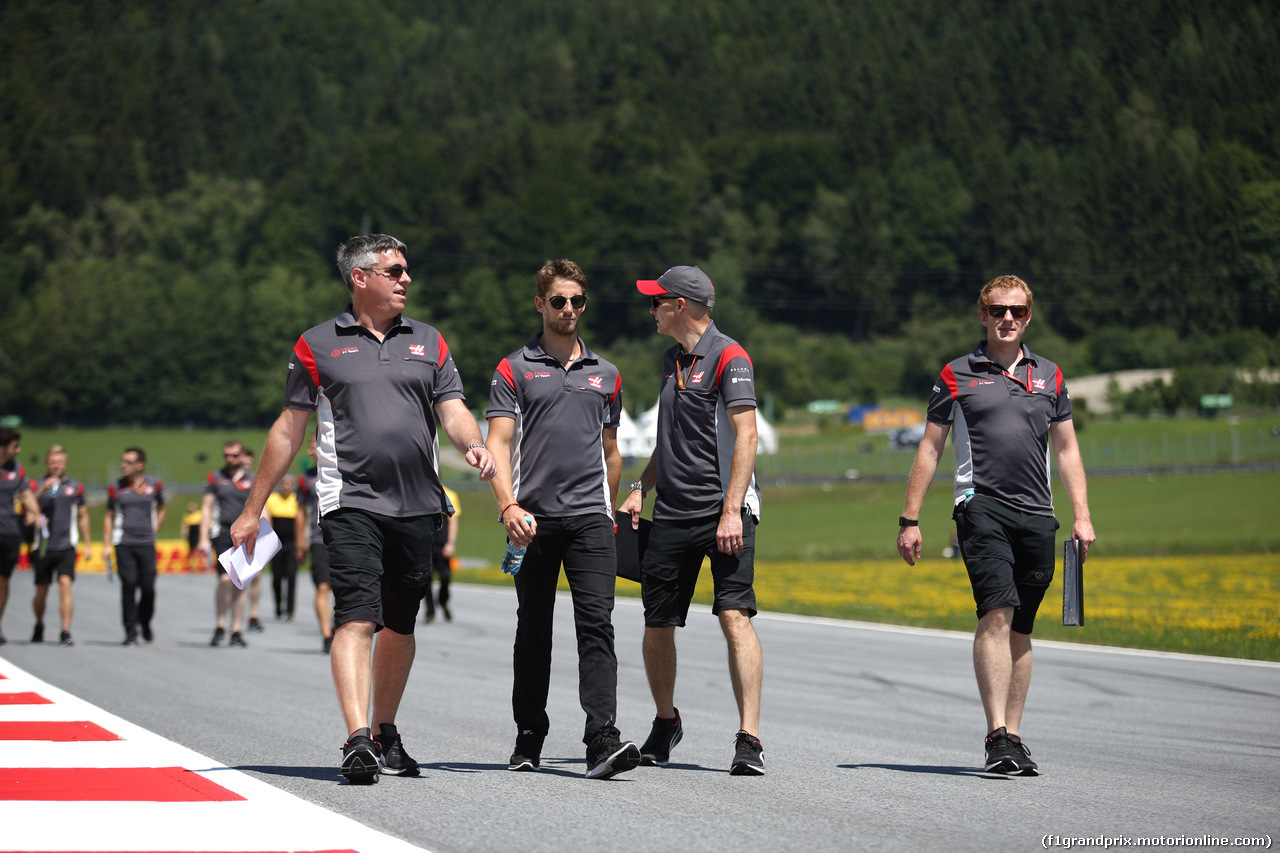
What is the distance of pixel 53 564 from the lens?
1734 centimetres

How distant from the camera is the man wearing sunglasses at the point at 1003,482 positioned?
7.48 meters

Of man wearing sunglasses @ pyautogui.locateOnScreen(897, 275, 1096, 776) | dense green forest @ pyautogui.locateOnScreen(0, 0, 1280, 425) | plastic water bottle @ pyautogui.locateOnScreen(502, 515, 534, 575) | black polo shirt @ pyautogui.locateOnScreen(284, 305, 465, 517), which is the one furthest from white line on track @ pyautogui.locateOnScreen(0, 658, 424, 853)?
dense green forest @ pyautogui.locateOnScreen(0, 0, 1280, 425)

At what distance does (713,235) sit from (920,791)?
157753mm

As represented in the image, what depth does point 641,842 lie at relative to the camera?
5.60 meters

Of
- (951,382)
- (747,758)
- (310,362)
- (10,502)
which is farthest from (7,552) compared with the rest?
(951,382)

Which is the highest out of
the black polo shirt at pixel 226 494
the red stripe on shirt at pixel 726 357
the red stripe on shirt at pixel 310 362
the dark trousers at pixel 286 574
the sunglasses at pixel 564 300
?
the sunglasses at pixel 564 300

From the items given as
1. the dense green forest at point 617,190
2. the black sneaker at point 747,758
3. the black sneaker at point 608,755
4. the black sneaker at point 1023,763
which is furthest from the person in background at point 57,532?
the dense green forest at point 617,190

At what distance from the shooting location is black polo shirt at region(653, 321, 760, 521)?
24.7ft

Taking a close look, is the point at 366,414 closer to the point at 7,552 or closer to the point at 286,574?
the point at 7,552

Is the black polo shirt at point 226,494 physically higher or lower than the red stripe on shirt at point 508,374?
lower

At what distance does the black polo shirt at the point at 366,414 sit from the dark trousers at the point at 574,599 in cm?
59

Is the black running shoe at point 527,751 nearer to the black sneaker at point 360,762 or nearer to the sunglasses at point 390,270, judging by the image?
the black sneaker at point 360,762

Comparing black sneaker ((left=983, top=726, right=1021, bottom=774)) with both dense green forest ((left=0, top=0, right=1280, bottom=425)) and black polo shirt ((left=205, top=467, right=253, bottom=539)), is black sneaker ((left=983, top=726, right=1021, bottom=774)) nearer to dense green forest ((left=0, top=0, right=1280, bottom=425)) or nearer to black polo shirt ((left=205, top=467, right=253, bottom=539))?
black polo shirt ((left=205, top=467, right=253, bottom=539))

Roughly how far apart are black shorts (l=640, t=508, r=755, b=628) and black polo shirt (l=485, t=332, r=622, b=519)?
1.01ft
